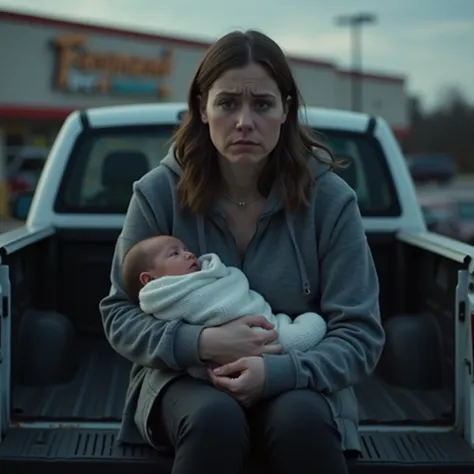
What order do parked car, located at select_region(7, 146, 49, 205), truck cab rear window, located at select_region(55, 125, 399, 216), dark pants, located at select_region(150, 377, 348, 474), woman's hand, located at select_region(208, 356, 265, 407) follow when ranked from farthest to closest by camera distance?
parked car, located at select_region(7, 146, 49, 205), truck cab rear window, located at select_region(55, 125, 399, 216), woman's hand, located at select_region(208, 356, 265, 407), dark pants, located at select_region(150, 377, 348, 474)

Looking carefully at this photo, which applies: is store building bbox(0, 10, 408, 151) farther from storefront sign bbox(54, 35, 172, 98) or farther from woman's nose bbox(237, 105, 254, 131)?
woman's nose bbox(237, 105, 254, 131)

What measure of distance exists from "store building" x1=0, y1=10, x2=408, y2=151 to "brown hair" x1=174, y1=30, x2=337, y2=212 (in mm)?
27974

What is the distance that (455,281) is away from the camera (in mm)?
3559

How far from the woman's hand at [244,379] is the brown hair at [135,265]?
0.41 metres

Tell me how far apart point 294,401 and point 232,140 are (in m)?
0.84

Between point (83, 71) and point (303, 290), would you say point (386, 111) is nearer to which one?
point (83, 71)

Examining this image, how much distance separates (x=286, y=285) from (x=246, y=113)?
0.54 meters

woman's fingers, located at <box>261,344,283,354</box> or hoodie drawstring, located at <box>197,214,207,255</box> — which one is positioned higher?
hoodie drawstring, located at <box>197,214,207,255</box>

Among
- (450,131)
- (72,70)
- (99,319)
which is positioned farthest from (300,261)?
(450,131)

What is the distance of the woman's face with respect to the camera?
3053 millimetres

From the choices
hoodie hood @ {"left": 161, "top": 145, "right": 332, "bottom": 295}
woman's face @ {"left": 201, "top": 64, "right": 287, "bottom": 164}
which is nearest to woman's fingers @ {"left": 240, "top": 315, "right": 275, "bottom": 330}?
hoodie hood @ {"left": 161, "top": 145, "right": 332, "bottom": 295}

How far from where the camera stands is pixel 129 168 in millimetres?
5102

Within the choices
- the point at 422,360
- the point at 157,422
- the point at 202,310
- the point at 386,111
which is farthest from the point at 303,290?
the point at 386,111

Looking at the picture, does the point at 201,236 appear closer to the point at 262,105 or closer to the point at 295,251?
the point at 295,251
